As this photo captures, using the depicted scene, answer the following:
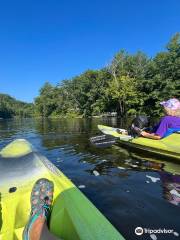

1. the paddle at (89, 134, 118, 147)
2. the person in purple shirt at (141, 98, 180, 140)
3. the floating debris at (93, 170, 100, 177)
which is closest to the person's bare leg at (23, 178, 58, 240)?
the floating debris at (93, 170, 100, 177)

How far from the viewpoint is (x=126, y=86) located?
40.1 meters

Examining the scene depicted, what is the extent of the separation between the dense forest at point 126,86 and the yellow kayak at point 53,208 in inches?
1270

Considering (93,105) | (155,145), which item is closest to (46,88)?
(93,105)

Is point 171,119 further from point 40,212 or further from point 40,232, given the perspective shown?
point 40,232

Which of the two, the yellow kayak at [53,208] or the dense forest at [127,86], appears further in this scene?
the dense forest at [127,86]

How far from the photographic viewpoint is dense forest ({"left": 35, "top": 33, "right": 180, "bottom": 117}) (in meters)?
34.7

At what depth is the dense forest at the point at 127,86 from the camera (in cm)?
3469

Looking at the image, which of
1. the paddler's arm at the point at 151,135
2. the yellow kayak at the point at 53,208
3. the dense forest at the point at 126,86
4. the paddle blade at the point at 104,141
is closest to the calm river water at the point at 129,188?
the paddler's arm at the point at 151,135

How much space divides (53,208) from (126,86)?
38.7 metres

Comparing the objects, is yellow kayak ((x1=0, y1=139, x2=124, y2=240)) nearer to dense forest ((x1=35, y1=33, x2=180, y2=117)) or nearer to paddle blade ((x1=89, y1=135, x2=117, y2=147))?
paddle blade ((x1=89, y1=135, x2=117, y2=147))

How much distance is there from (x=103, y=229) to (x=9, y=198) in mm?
1461

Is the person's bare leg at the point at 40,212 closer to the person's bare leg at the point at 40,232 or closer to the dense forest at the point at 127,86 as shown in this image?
the person's bare leg at the point at 40,232

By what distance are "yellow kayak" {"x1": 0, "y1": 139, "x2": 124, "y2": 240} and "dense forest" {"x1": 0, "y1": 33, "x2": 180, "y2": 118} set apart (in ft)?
106

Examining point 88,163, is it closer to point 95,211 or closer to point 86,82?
point 95,211
